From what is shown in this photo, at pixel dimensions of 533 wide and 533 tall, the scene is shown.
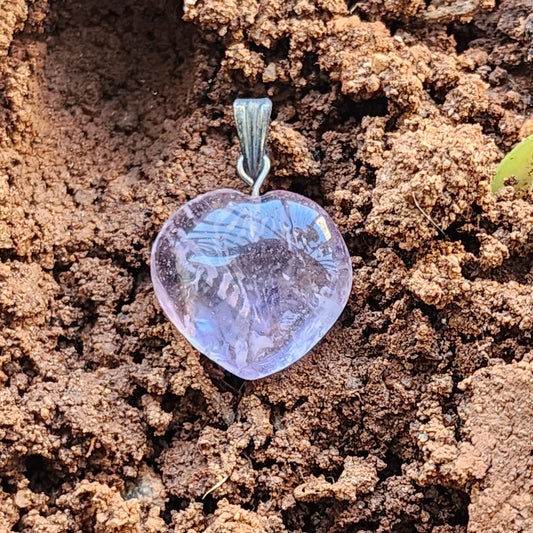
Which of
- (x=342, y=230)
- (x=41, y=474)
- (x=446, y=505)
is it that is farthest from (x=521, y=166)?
(x=41, y=474)

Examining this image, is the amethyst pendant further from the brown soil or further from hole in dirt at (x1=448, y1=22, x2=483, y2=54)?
hole in dirt at (x1=448, y1=22, x2=483, y2=54)

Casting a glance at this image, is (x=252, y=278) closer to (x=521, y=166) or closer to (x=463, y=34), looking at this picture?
(x=521, y=166)

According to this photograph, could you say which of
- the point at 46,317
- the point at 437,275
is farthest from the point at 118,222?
the point at 437,275

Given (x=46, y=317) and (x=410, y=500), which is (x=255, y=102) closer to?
(x=46, y=317)

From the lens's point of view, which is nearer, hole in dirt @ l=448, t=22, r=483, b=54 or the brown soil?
the brown soil

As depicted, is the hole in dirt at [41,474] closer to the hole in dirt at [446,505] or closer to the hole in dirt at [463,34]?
the hole in dirt at [446,505]

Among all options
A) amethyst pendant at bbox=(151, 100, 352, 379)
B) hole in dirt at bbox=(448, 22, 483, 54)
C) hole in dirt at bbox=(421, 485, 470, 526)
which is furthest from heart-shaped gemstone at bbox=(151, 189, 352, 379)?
hole in dirt at bbox=(448, 22, 483, 54)
